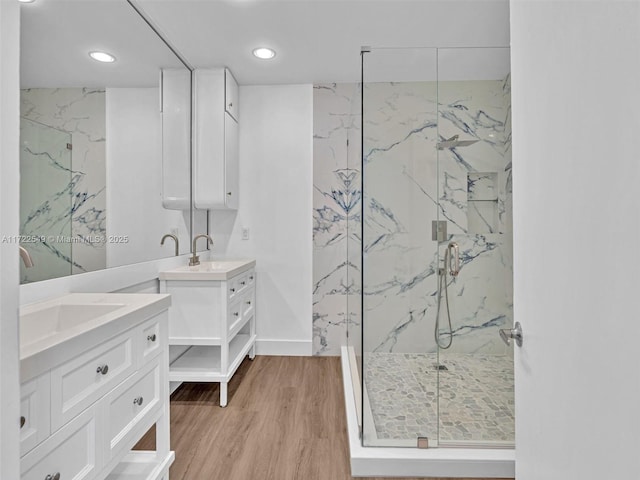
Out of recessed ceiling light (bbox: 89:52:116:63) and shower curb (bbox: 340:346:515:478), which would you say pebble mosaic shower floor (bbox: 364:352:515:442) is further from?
recessed ceiling light (bbox: 89:52:116:63)

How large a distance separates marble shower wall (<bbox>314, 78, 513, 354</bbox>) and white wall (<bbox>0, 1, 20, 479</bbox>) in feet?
5.40

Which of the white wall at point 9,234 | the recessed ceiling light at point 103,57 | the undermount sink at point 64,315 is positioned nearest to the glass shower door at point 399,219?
the undermount sink at point 64,315

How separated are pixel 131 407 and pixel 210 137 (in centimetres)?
229

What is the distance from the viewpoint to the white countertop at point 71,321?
933 millimetres

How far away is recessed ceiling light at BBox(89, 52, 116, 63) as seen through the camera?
190cm

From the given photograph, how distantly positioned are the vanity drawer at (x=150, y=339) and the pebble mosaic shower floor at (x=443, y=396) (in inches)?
44.9

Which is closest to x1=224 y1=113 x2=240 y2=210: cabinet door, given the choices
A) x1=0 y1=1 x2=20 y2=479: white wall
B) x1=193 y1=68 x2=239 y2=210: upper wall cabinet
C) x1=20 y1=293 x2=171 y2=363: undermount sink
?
x1=193 y1=68 x2=239 y2=210: upper wall cabinet

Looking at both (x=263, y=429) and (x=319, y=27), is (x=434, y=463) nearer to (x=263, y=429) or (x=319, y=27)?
(x=263, y=429)

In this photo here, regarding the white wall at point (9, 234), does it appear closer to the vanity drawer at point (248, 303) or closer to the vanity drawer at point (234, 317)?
the vanity drawer at point (234, 317)

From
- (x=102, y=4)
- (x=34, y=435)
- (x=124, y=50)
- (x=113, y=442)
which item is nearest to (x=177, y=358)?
(x=113, y=442)

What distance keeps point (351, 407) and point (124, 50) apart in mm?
2488

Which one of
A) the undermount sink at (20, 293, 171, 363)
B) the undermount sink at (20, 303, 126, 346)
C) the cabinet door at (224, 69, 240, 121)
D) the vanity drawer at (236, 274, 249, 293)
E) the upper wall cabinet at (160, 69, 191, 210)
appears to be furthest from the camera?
the cabinet door at (224, 69, 240, 121)

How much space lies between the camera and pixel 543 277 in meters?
0.73

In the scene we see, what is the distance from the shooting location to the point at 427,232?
2.15 meters
